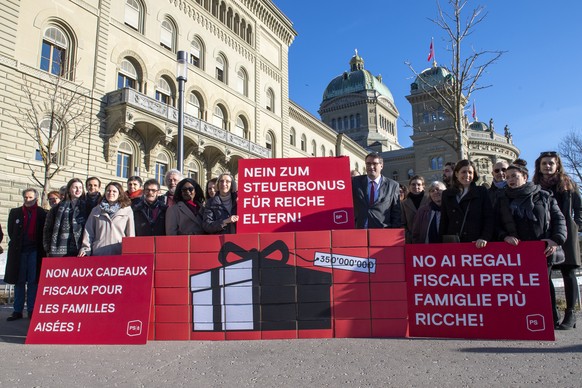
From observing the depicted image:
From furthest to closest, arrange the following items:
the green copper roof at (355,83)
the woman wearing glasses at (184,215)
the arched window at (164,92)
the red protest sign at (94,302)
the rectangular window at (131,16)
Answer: the green copper roof at (355,83) < the arched window at (164,92) < the rectangular window at (131,16) < the woman wearing glasses at (184,215) < the red protest sign at (94,302)

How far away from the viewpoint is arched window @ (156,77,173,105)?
2544 cm

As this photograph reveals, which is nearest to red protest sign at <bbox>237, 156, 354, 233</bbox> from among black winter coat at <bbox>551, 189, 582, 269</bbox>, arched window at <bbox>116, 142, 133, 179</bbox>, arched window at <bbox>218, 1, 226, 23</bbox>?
black winter coat at <bbox>551, 189, 582, 269</bbox>

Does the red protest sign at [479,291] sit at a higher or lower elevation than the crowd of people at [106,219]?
lower

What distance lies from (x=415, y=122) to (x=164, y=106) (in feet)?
220

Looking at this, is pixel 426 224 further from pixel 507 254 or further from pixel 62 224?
pixel 62 224

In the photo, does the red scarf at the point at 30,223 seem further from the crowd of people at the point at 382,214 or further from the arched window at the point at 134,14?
the arched window at the point at 134,14

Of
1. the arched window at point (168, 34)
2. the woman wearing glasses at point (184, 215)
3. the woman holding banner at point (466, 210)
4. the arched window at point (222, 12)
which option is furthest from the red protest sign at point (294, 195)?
the arched window at point (222, 12)

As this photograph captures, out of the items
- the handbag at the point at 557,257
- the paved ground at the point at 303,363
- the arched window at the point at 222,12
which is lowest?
the paved ground at the point at 303,363

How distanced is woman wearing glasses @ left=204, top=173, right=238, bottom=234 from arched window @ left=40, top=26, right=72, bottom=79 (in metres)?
18.4

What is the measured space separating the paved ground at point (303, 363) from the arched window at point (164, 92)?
22999mm

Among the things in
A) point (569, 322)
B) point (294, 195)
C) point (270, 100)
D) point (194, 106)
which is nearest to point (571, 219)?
point (569, 322)

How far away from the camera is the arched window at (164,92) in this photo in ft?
83.5

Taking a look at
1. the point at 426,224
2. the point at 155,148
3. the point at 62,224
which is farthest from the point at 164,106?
the point at 426,224

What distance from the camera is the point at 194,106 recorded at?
27.9 metres
